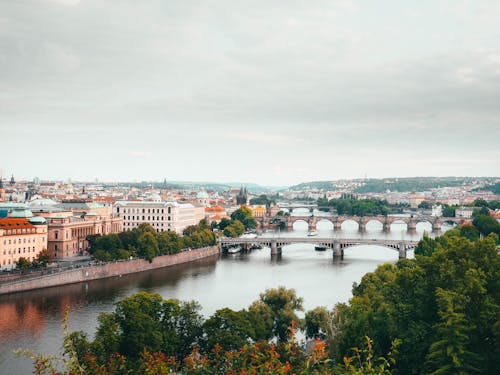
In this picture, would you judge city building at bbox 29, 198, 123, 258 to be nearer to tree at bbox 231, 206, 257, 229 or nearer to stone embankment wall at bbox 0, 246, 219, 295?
stone embankment wall at bbox 0, 246, 219, 295

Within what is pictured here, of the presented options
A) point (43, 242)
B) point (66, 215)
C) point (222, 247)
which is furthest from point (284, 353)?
point (222, 247)

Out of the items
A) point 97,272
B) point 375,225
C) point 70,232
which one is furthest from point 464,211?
point 97,272

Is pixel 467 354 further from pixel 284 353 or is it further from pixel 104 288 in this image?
pixel 104 288

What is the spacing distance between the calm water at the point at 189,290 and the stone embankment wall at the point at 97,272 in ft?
2.49

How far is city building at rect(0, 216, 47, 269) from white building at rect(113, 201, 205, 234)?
22.5 meters

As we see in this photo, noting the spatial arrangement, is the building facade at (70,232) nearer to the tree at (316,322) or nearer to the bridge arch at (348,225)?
the tree at (316,322)

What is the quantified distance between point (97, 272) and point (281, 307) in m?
19.9

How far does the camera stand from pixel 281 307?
2831 cm

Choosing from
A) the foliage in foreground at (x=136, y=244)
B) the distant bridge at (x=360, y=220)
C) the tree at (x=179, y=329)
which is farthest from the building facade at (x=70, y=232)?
the distant bridge at (x=360, y=220)

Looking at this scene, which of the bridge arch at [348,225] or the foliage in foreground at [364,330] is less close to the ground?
the foliage in foreground at [364,330]

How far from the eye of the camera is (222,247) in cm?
6625

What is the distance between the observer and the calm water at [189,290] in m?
29.2

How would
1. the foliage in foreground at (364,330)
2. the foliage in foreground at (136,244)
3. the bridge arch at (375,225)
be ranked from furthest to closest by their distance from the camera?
1. the bridge arch at (375,225)
2. the foliage in foreground at (136,244)
3. the foliage in foreground at (364,330)

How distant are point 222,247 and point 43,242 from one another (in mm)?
22729
